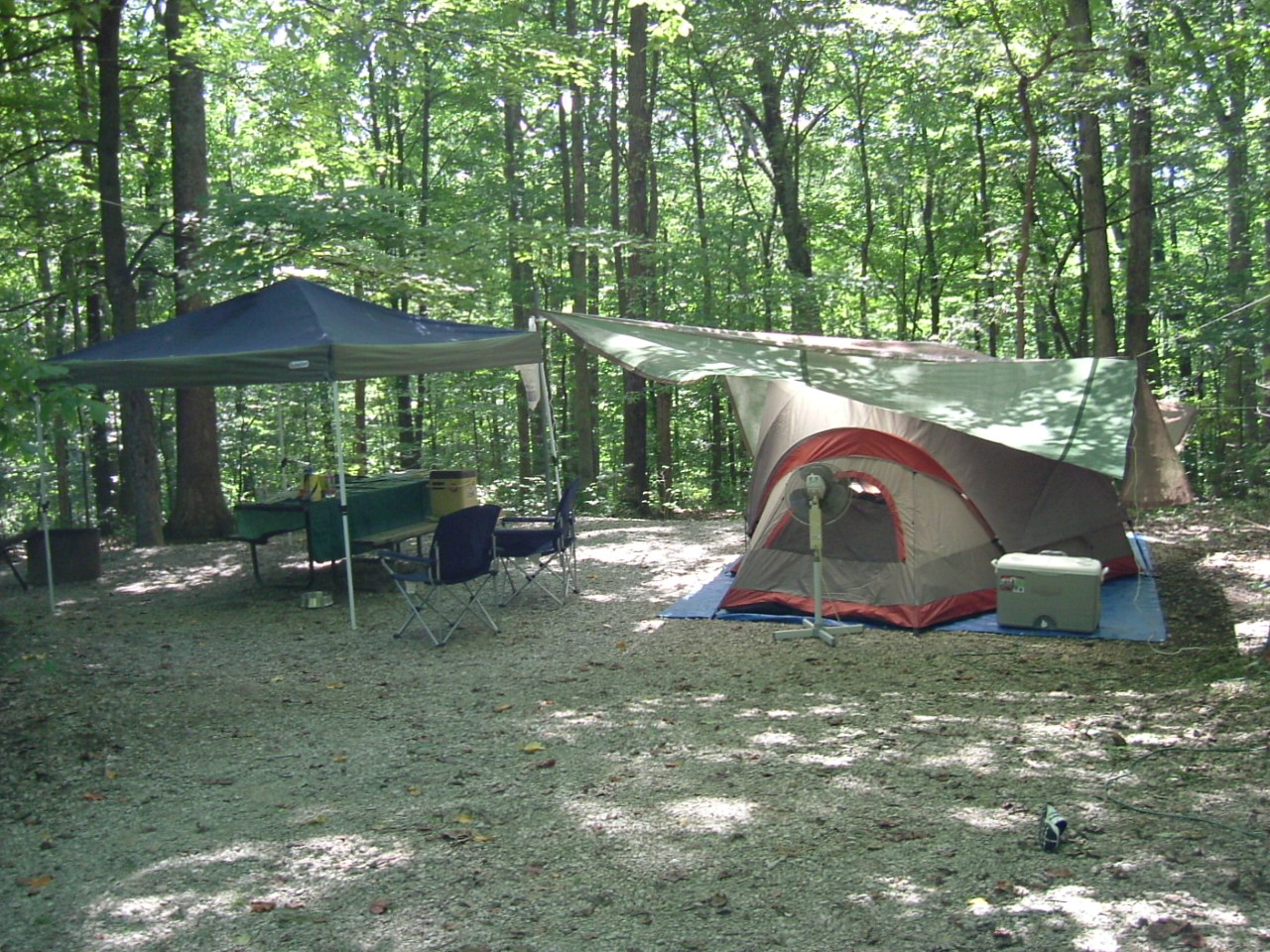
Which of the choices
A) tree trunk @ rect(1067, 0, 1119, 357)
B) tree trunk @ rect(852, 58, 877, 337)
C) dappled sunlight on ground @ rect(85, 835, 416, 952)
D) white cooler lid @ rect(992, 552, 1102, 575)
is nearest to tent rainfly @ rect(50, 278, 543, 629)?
dappled sunlight on ground @ rect(85, 835, 416, 952)

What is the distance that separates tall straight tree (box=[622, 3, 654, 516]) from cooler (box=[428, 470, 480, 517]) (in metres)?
4.30

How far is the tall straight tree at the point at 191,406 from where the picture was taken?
10.9 m

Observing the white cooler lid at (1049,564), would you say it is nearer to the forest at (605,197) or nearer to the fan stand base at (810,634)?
the fan stand base at (810,634)

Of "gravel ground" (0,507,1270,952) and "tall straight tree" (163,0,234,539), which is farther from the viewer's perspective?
"tall straight tree" (163,0,234,539)

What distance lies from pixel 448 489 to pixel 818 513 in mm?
3715

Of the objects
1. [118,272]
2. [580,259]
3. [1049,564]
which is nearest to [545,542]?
[1049,564]

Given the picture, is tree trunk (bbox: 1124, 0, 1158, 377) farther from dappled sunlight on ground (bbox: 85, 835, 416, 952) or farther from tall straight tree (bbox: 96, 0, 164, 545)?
dappled sunlight on ground (bbox: 85, 835, 416, 952)

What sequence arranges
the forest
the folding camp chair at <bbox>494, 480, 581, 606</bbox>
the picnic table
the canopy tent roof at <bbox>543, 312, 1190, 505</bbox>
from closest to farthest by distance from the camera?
the canopy tent roof at <bbox>543, 312, 1190, 505</bbox>, the folding camp chair at <bbox>494, 480, 581, 606</bbox>, the picnic table, the forest

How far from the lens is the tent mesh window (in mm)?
6777

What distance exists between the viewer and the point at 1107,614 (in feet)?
21.9

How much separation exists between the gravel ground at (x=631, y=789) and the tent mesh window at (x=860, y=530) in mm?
638

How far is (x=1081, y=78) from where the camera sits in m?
11.2

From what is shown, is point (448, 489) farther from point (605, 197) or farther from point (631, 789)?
point (605, 197)

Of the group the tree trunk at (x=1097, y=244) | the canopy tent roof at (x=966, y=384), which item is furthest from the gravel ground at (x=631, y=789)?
the tree trunk at (x=1097, y=244)
